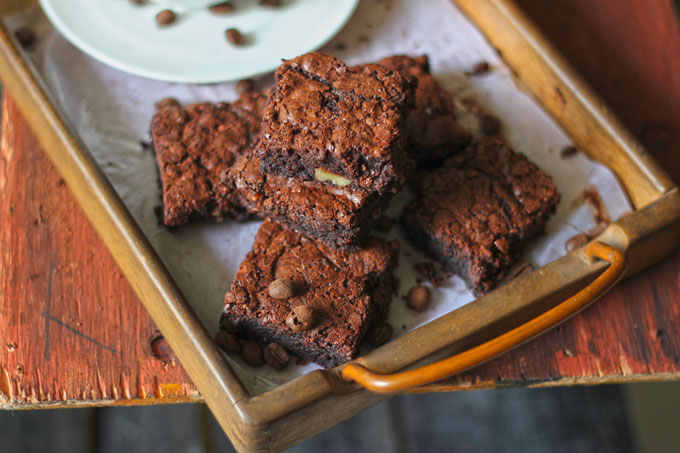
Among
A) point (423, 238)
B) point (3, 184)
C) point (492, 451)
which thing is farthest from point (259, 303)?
point (492, 451)

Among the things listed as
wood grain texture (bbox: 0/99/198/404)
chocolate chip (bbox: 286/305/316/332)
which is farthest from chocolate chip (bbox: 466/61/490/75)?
wood grain texture (bbox: 0/99/198/404)

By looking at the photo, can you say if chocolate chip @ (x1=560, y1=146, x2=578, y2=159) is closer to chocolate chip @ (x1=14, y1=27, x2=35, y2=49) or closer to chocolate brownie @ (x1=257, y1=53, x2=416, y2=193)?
chocolate brownie @ (x1=257, y1=53, x2=416, y2=193)

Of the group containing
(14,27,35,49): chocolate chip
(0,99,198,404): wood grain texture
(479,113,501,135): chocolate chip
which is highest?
(479,113,501,135): chocolate chip

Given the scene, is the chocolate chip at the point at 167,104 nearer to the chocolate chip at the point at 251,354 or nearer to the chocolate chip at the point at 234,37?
the chocolate chip at the point at 234,37

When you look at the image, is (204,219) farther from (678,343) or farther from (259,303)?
(678,343)

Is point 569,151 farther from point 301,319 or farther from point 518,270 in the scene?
point 301,319

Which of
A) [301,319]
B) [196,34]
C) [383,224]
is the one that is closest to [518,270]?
[383,224]

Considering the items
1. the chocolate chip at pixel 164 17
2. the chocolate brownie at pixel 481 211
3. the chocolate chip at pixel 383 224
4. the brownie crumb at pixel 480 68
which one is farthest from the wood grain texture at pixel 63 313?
the brownie crumb at pixel 480 68
